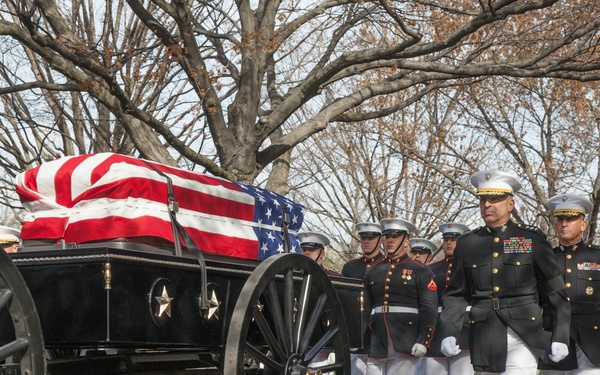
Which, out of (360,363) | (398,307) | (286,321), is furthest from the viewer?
(360,363)

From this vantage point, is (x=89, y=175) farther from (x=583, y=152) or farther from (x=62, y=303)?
(x=583, y=152)

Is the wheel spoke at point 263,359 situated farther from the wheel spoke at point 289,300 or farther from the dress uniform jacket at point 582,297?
the dress uniform jacket at point 582,297

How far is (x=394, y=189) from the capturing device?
66.7 feet

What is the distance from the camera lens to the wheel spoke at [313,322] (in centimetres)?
548

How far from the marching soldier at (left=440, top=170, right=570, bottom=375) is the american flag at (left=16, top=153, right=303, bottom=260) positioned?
5.98 feet

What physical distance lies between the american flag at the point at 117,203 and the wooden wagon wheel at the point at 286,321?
1.57 ft

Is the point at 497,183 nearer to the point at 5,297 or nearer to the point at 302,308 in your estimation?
the point at 302,308

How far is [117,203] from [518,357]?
306cm

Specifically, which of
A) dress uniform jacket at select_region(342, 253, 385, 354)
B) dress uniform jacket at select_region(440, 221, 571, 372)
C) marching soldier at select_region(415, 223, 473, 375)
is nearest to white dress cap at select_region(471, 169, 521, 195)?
dress uniform jacket at select_region(440, 221, 571, 372)

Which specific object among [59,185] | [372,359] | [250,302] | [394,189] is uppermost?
[394,189]

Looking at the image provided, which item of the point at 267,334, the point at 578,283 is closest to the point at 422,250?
the point at 578,283

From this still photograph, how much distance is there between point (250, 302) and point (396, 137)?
14.6m

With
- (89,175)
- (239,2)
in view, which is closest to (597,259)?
(89,175)

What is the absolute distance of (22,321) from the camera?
370cm
